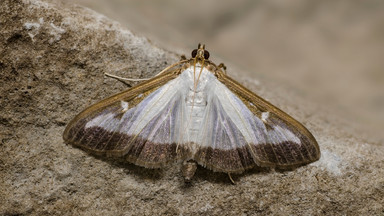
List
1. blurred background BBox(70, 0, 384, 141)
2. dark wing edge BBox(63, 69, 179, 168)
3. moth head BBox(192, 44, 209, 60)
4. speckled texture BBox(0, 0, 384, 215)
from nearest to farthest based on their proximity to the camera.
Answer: dark wing edge BBox(63, 69, 179, 168), speckled texture BBox(0, 0, 384, 215), moth head BBox(192, 44, 209, 60), blurred background BBox(70, 0, 384, 141)

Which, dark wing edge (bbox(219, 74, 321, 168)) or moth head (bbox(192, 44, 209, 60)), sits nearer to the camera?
dark wing edge (bbox(219, 74, 321, 168))

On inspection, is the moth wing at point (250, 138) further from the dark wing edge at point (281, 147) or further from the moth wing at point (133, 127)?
the moth wing at point (133, 127)

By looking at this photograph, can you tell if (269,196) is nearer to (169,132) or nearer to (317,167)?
(317,167)

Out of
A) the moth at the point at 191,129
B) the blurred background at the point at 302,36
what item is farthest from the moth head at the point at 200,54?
the blurred background at the point at 302,36

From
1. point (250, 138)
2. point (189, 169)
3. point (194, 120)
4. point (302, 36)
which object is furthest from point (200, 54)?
point (302, 36)

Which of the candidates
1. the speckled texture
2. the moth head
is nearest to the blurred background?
the moth head

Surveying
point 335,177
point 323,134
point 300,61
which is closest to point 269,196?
point 335,177

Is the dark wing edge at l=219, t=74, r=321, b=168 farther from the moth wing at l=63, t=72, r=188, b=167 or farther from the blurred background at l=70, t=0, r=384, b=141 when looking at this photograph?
the blurred background at l=70, t=0, r=384, b=141
